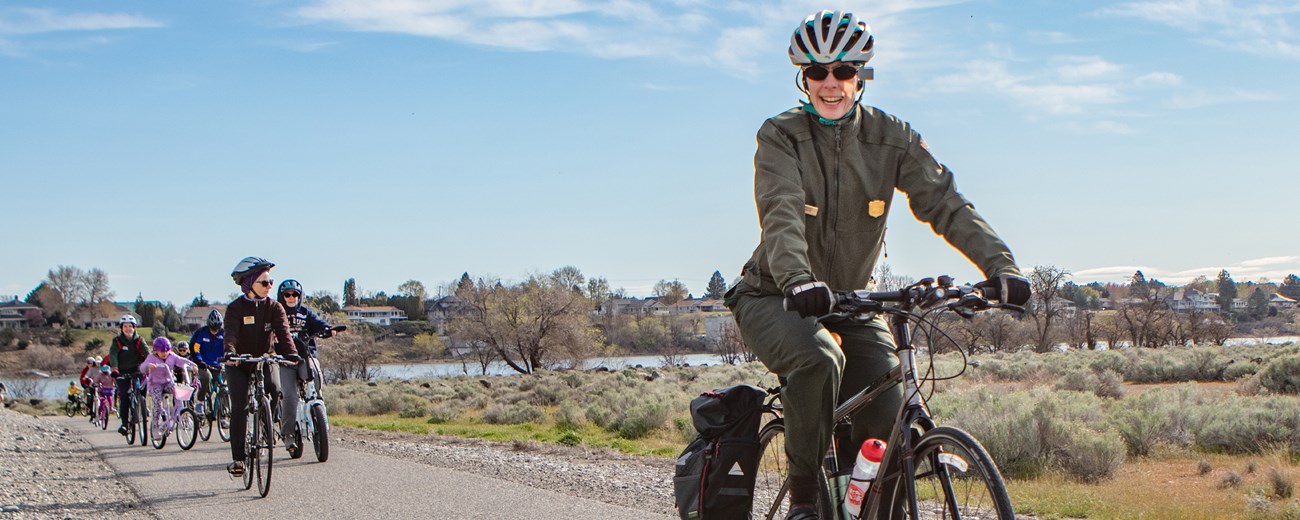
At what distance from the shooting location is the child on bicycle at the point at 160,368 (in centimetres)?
1434

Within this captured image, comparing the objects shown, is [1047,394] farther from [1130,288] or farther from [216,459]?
[1130,288]

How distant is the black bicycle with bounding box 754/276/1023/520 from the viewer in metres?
3.27

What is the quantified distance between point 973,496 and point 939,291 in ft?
2.04

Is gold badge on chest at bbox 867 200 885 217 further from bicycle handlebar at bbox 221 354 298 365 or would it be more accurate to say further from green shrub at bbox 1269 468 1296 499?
bicycle handlebar at bbox 221 354 298 365

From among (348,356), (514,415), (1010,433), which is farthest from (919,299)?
(348,356)

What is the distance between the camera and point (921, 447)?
3.51 m

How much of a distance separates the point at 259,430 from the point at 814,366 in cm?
676

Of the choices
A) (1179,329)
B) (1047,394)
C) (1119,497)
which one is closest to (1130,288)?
(1179,329)

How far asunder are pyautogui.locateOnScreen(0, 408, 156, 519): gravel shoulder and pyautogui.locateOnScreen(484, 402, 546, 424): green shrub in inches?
351

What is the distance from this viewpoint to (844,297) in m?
3.47

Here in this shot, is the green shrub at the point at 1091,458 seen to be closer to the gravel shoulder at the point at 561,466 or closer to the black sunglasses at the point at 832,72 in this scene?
the gravel shoulder at the point at 561,466

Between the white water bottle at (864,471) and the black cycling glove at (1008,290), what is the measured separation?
0.63m

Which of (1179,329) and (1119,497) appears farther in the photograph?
(1179,329)

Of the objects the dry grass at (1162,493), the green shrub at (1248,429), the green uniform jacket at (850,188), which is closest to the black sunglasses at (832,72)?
the green uniform jacket at (850,188)
